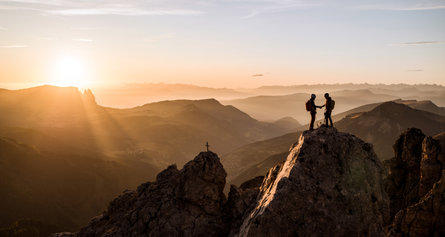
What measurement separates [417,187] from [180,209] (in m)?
29.9

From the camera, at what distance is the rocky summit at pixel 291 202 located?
14664mm

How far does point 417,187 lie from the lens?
34562mm

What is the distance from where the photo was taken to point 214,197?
2042cm

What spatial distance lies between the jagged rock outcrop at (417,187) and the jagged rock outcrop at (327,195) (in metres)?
15.6

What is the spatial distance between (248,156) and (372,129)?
6758cm

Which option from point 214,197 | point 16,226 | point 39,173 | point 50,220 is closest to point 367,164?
point 214,197

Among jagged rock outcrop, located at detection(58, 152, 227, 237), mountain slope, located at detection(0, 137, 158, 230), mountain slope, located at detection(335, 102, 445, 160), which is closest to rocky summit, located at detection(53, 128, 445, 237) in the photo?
jagged rock outcrop, located at detection(58, 152, 227, 237)

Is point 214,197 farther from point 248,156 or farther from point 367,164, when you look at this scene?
point 248,156

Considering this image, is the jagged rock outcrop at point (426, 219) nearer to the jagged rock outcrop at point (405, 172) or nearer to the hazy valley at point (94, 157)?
the jagged rock outcrop at point (405, 172)

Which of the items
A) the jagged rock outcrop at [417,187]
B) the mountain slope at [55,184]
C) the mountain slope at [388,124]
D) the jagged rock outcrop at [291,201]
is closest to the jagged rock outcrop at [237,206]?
the jagged rock outcrop at [291,201]

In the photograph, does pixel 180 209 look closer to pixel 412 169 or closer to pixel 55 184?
pixel 412 169

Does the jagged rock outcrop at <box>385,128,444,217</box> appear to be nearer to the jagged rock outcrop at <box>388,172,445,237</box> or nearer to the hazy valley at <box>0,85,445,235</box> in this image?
the jagged rock outcrop at <box>388,172,445,237</box>

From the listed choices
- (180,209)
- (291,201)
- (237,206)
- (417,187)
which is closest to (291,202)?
(291,201)

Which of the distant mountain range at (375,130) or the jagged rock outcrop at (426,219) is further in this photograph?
the distant mountain range at (375,130)
